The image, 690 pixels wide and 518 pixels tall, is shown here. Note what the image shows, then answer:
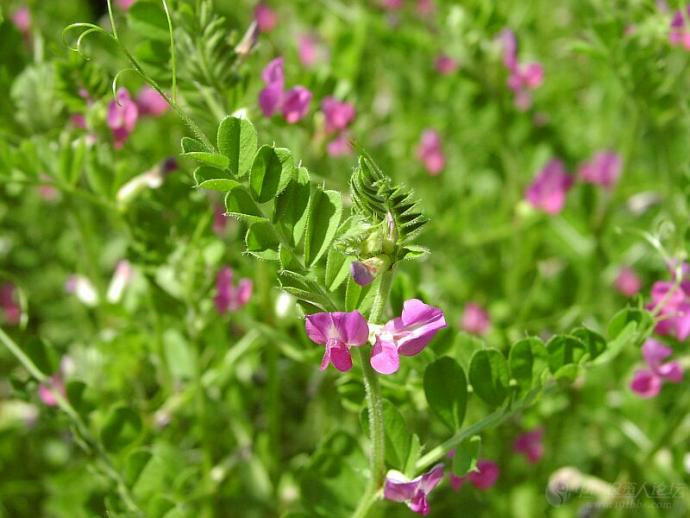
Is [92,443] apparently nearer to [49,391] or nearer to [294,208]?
[49,391]

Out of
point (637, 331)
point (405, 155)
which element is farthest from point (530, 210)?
point (637, 331)

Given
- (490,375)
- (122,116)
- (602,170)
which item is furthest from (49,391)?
(602,170)

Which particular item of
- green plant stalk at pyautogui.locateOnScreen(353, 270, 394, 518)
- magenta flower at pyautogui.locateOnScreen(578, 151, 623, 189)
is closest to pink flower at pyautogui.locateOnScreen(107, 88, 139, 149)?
A: green plant stalk at pyautogui.locateOnScreen(353, 270, 394, 518)

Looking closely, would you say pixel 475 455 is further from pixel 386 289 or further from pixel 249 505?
pixel 249 505

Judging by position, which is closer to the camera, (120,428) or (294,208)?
(294,208)

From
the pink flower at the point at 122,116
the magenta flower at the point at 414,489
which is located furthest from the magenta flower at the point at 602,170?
the magenta flower at the point at 414,489

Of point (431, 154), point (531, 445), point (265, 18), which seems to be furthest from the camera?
point (265, 18)

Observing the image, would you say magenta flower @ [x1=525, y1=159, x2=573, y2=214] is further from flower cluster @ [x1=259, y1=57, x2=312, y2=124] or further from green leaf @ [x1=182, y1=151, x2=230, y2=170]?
green leaf @ [x1=182, y1=151, x2=230, y2=170]
